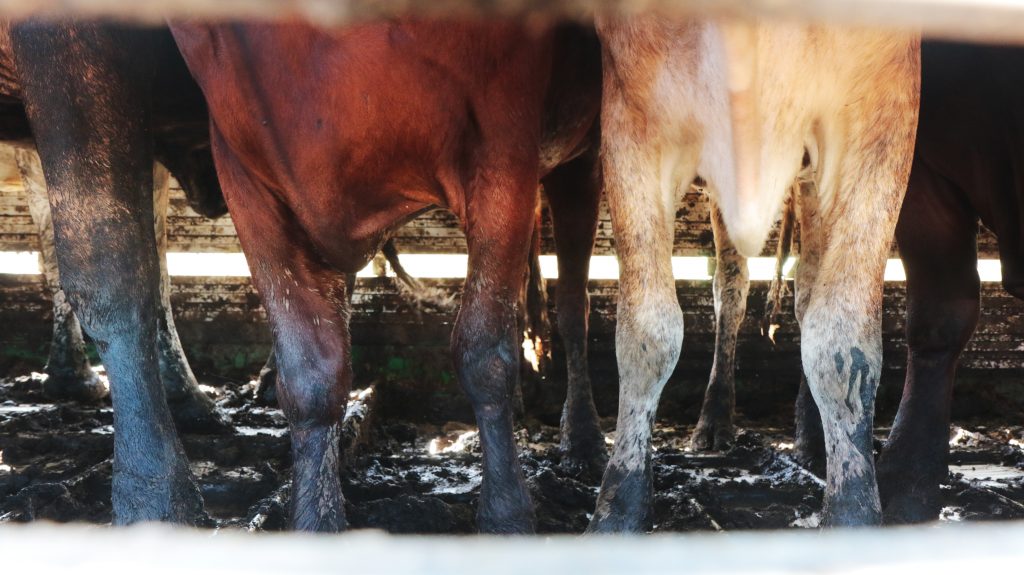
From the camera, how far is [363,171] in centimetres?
270

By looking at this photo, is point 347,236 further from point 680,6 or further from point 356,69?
point 680,6

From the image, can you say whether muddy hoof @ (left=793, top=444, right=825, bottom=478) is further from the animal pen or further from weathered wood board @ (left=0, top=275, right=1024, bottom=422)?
weathered wood board @ (left=0, top=275, right=1024, bottom=422)

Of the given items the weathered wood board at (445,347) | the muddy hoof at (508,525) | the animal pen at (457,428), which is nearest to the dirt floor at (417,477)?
the animal pen at (457,428)

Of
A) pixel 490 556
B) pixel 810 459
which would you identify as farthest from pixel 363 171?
pixel 810 459

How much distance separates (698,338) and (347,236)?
3.45m

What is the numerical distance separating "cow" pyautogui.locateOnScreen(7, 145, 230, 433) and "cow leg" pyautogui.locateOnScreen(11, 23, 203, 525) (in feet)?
4.54

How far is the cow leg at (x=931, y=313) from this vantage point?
319cm

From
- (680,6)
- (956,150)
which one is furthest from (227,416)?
(680,6)

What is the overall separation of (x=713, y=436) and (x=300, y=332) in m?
2.28

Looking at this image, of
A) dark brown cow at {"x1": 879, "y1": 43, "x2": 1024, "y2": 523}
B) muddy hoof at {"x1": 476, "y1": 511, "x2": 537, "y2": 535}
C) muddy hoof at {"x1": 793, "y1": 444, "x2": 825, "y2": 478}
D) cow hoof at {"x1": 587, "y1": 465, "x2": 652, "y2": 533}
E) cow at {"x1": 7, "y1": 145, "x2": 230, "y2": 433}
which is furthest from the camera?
cow at {"x1": 7, "y1": 145, "x2": 230, "y2": 433}

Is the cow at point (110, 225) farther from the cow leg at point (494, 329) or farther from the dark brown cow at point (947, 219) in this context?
the dark brown cow at point (947, 219)

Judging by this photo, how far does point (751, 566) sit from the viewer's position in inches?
30.5

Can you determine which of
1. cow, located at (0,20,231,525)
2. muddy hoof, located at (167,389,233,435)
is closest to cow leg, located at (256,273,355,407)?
muddy hoof, located at (167,389,233,435)

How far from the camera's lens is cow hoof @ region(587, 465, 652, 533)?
249 centimetres
